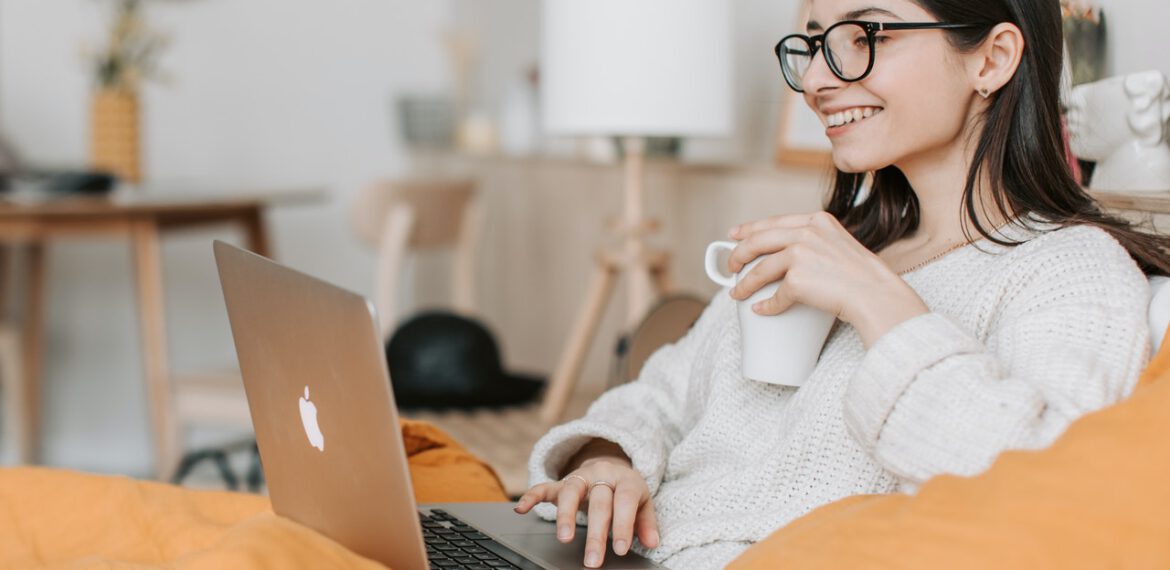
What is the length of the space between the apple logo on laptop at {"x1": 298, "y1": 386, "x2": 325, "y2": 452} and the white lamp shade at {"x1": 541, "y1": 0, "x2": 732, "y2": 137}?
1.38 meters

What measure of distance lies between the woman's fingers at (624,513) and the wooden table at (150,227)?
6.73ft

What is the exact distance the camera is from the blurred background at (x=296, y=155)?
3.46m

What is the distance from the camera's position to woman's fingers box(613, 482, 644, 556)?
988mm

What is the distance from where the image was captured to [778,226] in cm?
98

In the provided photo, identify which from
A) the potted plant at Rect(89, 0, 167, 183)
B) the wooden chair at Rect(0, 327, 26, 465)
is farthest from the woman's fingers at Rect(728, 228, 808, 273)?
the wooden chair at Rect(0, 327, 26, 465)

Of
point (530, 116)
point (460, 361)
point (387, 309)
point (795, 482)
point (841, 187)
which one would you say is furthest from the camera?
point (530, 116)

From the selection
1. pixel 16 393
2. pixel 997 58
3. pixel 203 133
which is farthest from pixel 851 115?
pixel 203 133

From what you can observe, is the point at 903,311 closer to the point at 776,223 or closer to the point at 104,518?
the point at 776,223

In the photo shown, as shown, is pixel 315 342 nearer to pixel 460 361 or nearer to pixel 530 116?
pixel 460 361

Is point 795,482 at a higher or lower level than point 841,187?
lower

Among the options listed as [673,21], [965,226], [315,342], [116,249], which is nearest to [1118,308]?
[965,226]

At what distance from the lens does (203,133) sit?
407 cm

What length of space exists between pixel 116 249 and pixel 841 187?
123 inches

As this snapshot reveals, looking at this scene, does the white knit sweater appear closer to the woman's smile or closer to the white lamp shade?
the woman's smile
